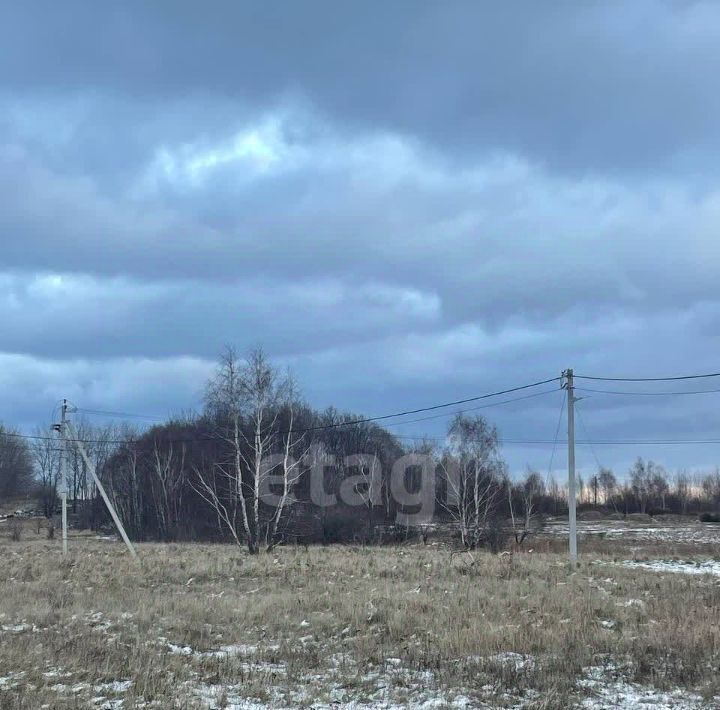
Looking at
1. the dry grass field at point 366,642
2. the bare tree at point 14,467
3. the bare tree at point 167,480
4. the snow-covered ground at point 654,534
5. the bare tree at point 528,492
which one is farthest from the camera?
the bare tree at point 14,467

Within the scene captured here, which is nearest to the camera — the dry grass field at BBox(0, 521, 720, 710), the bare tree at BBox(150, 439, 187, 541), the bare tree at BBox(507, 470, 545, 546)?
the dry grass field at BBox(0, 521, 720, 710)

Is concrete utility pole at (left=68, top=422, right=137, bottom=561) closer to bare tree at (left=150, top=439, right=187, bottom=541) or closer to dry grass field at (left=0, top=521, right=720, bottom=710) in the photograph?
dry grass field at (left=0, top=521, right=720, bottom=710)

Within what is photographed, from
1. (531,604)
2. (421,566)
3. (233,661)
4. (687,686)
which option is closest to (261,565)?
(421,566)

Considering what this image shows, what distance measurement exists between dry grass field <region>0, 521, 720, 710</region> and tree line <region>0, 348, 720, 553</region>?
47.2 feet

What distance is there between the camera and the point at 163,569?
21.4 meters

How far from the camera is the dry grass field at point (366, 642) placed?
7.78 m

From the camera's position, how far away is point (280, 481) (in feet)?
138

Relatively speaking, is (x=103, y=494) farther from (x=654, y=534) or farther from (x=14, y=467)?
(x=14, y=467)

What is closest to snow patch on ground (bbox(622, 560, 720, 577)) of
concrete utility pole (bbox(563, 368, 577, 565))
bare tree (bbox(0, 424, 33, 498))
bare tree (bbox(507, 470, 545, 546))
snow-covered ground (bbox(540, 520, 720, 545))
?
concrete utility pole (bbox(563, 368, 577, 565))

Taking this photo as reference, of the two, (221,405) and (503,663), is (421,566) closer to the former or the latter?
(503,663)

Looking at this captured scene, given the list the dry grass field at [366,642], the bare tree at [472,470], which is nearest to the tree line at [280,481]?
the bare tree at [472,470]

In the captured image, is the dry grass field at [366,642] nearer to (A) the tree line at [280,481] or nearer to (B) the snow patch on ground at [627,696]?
(B) the snow patch on ground at [627,696]

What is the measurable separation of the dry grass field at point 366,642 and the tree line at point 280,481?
1438 centimetres

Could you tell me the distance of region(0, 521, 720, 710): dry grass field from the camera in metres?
7.78
